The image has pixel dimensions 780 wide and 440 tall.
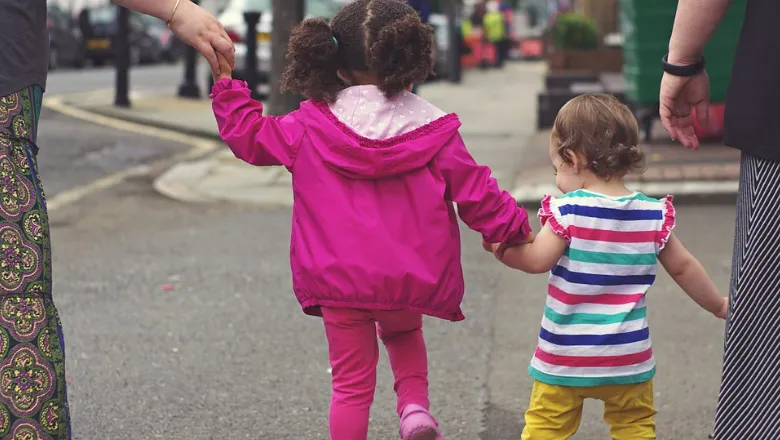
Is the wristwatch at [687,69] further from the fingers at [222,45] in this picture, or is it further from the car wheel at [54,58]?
the car wheel at [54,58]

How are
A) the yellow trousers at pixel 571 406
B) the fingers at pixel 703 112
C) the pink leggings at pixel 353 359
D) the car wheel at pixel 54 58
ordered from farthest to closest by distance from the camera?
1. the car wheel at pixel 54 58
2. the pink leggings at pixel 353 359
3. the yellow trousers at pixel 571 406
4. the fingers at pixel 703 112

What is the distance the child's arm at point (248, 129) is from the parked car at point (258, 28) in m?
14.1

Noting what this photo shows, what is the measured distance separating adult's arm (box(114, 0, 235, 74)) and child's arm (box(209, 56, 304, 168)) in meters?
0.05

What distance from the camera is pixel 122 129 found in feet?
46.5

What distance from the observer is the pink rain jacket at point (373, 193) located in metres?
3.16

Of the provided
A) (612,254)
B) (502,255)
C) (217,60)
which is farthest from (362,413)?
(217,60)

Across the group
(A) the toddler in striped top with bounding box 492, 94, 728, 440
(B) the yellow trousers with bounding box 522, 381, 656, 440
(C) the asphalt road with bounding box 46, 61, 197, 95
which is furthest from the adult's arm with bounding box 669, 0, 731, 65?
(C) the asphalt road with bounding box 46, 61, 197, 95

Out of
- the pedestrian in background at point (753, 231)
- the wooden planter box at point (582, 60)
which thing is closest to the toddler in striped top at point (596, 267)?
the pedestrian in background at point (753, 231)

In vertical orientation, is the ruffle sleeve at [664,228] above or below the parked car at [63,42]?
above

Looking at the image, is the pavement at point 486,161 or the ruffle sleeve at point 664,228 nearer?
the ruffle sleeve at point 664,228

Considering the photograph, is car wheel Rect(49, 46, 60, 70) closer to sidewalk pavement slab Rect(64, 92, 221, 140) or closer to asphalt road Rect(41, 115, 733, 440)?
sidewalk pavement slab Rect(64, 92, 221, 140)

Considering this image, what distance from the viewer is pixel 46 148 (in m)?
12.0

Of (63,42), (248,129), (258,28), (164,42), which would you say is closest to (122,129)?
(258,28)

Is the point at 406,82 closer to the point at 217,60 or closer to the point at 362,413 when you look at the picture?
the point at 217,60
